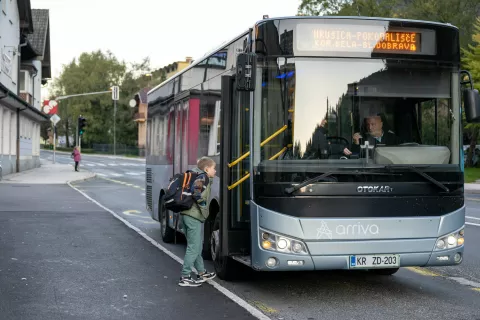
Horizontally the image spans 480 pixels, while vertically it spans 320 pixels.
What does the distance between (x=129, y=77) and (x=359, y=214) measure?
Result: 111580 mm

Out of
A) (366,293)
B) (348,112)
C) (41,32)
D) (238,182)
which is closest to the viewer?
(348,112)

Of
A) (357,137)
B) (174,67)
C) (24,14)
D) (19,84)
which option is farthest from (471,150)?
(174,67)

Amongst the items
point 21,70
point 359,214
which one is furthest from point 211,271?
point 21,70

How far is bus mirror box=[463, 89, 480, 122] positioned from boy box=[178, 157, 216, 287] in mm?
2805

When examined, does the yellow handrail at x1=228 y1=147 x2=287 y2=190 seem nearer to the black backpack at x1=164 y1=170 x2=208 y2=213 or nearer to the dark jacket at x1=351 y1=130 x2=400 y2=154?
the black backpack at x1=164 y1=170 x2=208 y2=213

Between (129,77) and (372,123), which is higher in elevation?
(129,77)

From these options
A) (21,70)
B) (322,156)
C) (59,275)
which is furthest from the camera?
(21,70)

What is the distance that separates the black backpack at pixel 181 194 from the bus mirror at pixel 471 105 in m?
2.93

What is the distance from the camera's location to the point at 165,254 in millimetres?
11445

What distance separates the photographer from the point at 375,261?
7.55m

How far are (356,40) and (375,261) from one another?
2252 mm

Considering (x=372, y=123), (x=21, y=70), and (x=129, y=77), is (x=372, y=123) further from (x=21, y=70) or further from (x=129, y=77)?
(x=129, y=77)

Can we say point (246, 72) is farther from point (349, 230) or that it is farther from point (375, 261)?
point (375, 261)

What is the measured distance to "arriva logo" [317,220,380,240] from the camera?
7.44 m
